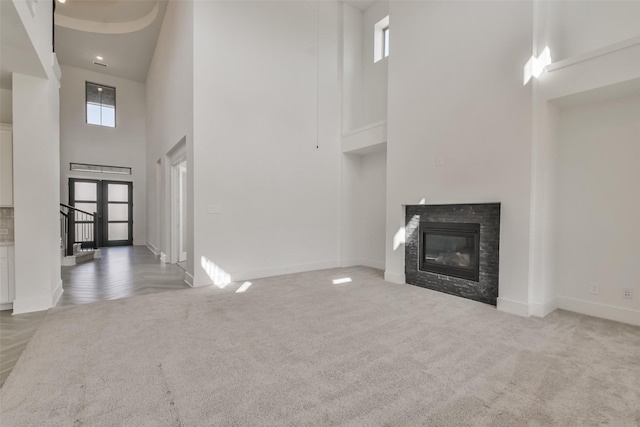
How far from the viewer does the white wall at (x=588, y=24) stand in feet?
10.0

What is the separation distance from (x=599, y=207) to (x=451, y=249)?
5.34ft

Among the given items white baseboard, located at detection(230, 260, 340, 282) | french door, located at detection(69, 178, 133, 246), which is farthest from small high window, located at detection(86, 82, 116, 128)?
white baseboard, located at detection(230, 260, 340, 282)

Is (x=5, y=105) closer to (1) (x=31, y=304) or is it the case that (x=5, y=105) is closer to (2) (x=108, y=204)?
(1) (x=31, y=304)

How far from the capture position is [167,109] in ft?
20.8

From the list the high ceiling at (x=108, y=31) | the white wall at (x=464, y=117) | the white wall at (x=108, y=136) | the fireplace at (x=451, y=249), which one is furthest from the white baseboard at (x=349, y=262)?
the white wall at (x=108, y=136)

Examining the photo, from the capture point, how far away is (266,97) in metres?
5.12

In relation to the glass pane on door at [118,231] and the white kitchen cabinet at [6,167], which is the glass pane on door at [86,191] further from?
the white kitchen cabinet at [6,167]

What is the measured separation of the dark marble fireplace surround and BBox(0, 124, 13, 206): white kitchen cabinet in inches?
200

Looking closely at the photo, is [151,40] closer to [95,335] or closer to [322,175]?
[322,175]

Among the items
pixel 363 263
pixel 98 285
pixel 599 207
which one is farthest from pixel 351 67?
pixel 98 285

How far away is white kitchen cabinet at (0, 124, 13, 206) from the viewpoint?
3.27 metres

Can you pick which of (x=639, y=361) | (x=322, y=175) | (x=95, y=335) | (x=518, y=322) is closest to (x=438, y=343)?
(x=518, y=322)

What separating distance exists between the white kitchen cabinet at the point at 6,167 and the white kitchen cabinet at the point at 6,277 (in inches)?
22.2

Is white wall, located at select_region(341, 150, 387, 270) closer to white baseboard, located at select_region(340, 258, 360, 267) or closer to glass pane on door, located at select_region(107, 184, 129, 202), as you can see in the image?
white baseboard, located at select_region(340, 258, 360, 267)
